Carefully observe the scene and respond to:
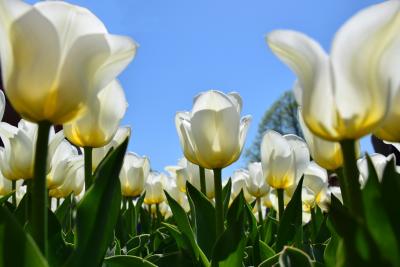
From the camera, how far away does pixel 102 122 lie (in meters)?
1.28

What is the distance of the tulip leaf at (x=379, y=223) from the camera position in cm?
69

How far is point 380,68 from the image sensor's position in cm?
73

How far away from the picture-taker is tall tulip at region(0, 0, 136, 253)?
0.74m

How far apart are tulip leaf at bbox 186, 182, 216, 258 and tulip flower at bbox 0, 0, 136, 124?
630 mm

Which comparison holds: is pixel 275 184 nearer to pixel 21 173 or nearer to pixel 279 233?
pixel 279 233

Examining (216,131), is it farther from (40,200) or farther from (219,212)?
(40,200)

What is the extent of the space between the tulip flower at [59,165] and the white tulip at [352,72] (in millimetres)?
1469

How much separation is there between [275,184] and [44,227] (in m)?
1.38

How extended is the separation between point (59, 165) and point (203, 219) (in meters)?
0.89

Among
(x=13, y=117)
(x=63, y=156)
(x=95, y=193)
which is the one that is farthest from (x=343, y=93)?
(x=13, y=117)

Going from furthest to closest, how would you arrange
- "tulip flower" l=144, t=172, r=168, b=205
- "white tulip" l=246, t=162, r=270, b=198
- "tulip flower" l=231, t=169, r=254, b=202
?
"tulip flower" l=144, t=172, r=168, b=205 → "tulip flower" l=231, t=169, r=254, b=202 → "white tulip" l=246, t=162, r=270, b=198

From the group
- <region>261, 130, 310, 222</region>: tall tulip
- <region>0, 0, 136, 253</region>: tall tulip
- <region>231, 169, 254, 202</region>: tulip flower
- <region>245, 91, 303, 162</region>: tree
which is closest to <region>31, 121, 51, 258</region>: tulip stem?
<region>0, 0, 136, 253</region>: tall tulip

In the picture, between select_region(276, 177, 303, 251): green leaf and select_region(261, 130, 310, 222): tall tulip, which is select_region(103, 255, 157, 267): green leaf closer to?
select_region(276, 177, 303, 251): green leaf

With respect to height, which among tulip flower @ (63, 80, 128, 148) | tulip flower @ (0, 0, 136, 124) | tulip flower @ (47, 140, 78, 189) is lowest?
tulip flower @ (47, 140, 78, 189)
